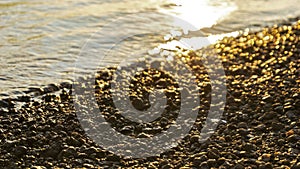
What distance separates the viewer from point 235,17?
862cm

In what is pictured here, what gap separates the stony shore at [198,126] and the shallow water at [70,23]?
1.91 feet

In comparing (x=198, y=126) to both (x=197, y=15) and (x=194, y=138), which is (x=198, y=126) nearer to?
(x=194, y=138)

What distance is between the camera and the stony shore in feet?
16.7

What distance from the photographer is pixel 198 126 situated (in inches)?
223

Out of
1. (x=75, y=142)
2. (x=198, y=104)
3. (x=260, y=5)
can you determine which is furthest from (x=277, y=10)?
(x=75, y=142)

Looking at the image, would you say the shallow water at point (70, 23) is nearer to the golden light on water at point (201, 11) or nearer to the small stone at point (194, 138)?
the golden light on water at point (201, 11)

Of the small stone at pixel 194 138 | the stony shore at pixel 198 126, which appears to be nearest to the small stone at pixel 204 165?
the stony shore at pixel 198 126

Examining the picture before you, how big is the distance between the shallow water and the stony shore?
0.58 m

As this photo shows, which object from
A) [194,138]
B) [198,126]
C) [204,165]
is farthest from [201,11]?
[204,165]

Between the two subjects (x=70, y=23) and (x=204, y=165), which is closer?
(x=204, y=165)

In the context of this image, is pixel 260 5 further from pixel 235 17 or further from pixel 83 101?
pixel 83 101

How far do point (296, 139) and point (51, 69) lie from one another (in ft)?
10.2

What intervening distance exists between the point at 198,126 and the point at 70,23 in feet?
10.9

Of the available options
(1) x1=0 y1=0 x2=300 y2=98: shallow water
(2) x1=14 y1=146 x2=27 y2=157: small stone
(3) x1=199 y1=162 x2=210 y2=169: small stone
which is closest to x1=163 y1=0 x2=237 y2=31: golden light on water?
(1) x1=0 y1=0 x2=300 y2=98: shallow water
